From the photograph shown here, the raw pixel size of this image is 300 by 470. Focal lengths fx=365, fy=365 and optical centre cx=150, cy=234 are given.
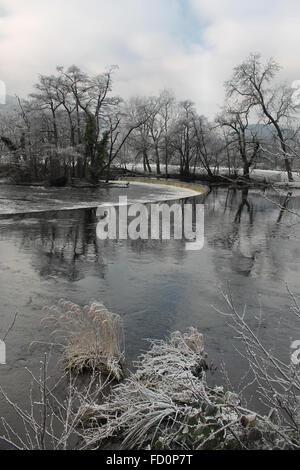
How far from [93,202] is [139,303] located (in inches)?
786

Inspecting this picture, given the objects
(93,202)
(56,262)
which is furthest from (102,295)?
(93,202)

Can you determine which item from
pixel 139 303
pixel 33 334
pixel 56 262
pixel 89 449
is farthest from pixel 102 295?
pixel 89 449

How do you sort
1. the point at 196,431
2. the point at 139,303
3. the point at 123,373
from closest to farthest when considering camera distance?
the point at 196,431 → the point at 123,373 → the point at 139,303

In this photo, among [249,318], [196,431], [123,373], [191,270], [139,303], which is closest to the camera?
[196,431]

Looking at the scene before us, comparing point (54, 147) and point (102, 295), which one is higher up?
point (54, 147)

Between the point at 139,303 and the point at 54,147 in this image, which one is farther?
the point at 54,147

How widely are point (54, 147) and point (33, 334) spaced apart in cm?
4003

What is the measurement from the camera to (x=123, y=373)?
5.77 m

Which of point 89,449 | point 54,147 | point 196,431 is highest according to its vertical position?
point 54,147

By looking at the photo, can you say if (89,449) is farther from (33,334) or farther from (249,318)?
(249,318)

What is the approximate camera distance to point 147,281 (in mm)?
10281

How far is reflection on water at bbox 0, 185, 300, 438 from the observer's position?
23.1 ft

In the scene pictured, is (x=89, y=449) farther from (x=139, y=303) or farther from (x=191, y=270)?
(x=191, y=270)

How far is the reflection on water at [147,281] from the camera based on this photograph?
7.04 m
